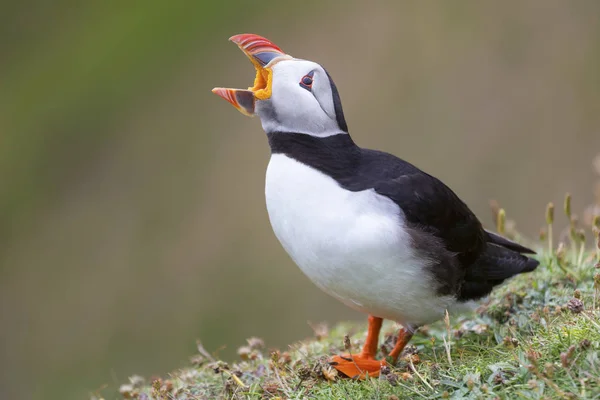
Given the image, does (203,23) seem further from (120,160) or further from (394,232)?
(394,232)

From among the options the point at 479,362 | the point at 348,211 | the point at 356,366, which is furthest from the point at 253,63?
the point at 479,362

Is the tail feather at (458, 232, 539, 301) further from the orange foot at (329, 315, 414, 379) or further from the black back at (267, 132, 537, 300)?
the orange foot at (329, 315, 414, 379)

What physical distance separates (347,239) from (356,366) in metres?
0.71

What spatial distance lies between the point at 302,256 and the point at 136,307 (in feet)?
23.4

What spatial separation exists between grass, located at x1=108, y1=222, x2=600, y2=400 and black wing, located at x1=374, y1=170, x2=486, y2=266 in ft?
1.60

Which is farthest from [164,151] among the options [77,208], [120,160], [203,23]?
[203,23]

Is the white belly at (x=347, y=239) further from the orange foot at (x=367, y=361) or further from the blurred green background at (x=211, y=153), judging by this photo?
the blurred green background at (x=211, y=153)

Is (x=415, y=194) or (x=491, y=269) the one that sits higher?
(x=415, y=194)

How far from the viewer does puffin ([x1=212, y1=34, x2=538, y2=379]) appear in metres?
3.59

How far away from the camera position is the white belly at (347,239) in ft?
11.7

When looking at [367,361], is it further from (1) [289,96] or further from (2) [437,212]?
(1) [289,96]

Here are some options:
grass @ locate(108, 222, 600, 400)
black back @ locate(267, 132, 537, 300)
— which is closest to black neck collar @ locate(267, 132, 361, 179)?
black back @ locate(267, 132, 537, 300)

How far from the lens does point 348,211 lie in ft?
11.8

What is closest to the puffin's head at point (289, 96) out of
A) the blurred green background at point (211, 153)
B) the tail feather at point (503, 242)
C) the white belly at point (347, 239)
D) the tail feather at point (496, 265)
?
the white belly at point (347, 239)
